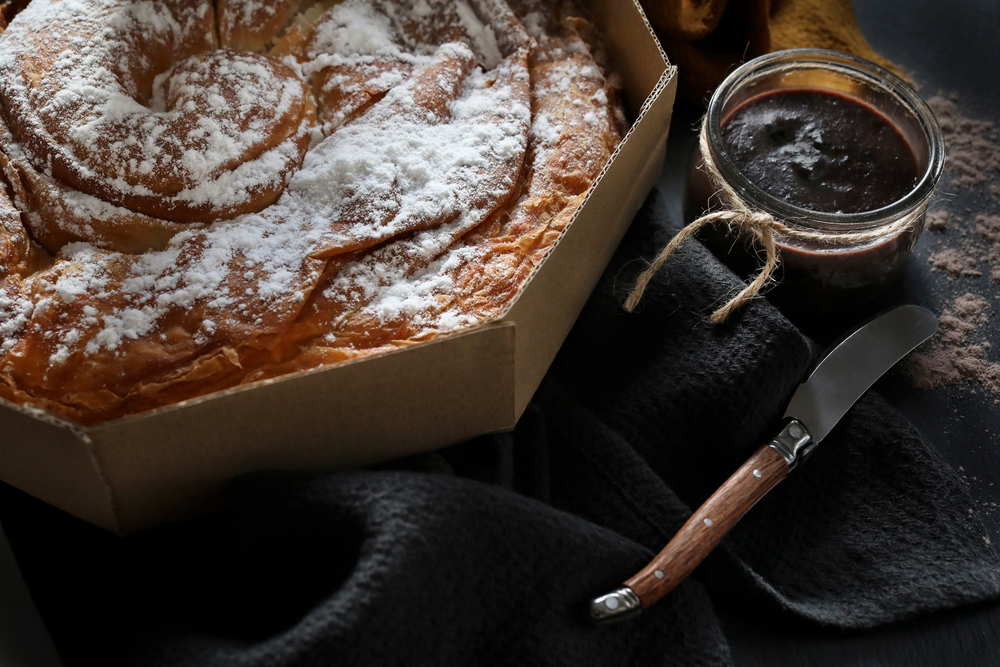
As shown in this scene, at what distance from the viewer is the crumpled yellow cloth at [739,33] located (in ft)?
5.08

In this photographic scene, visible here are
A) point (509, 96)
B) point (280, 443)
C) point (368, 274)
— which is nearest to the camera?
point (280, 443)

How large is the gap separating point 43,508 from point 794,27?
5.08ft

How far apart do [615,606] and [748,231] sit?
0.61m

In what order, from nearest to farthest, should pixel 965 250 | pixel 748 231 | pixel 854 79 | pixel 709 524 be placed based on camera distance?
pixel 709 524 < pixel 748 231 < pixel 854 79 < pixel 965 250

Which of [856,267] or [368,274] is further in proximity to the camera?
[856,267]

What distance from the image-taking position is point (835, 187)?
130 centimetres

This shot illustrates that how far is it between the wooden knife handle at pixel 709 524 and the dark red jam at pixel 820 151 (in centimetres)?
41

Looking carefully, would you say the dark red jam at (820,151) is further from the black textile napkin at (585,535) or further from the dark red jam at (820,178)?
the black textile napkin at (585,535)

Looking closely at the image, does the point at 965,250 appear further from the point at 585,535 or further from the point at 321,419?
the point at 321,419

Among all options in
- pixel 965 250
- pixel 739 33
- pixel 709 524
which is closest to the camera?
pixel 709 524

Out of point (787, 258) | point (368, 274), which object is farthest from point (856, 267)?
point (368, 274)

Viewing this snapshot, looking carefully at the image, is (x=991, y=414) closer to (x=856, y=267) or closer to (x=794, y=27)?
(x=856, y=267)

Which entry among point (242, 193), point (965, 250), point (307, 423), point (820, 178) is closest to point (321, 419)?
point (307, 423)

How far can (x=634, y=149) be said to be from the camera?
1190 millimetres
